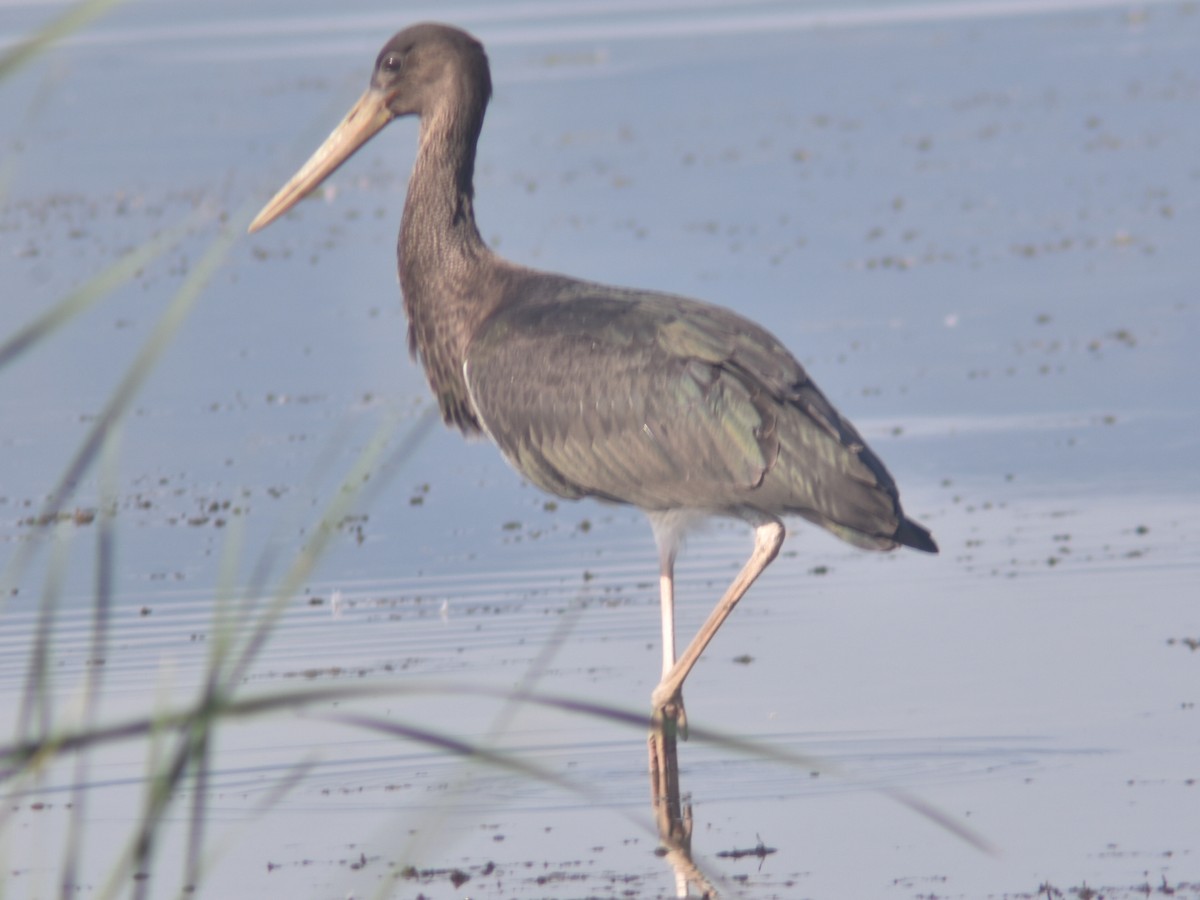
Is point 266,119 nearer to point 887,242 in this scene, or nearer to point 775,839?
point 887,242

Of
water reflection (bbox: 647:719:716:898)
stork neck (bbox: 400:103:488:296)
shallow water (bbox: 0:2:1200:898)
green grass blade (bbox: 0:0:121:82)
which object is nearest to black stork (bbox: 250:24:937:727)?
stork neck (bbox: 400:103:488:296)

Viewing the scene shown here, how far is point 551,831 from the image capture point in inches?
222

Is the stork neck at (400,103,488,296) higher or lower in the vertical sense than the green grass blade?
A: higher

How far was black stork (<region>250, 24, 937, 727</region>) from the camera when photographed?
20.9 ft

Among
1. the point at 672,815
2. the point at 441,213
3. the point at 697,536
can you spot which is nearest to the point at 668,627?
the point at 672,815

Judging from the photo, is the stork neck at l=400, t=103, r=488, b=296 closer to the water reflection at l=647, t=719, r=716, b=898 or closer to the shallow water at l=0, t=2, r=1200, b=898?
the shallow water at l=0, t=2, r=1200, b=898

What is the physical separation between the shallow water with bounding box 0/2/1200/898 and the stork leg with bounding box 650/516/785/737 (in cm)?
21

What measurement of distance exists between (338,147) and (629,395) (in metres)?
1.74

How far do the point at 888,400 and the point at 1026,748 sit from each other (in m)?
6.23

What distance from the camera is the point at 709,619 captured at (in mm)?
6480

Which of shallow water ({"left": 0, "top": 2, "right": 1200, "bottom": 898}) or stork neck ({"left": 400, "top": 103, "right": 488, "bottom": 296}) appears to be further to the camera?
stork neck ({"left": 400, "top": 103, "right": 488, "bottom": 296})

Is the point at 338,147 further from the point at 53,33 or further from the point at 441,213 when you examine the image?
the point at 53,33

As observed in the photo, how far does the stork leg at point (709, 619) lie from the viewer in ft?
20.6

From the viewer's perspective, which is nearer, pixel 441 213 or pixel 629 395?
pixel 629 395
